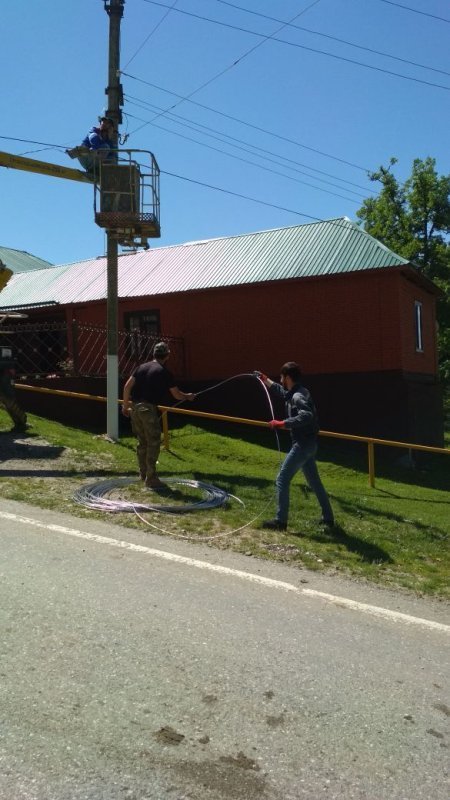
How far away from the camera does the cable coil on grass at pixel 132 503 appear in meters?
7.29

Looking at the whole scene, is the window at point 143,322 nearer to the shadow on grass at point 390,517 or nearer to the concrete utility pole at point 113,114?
the concrete utility pole at point 113,114

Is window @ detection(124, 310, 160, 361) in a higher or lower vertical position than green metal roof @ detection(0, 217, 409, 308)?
lower

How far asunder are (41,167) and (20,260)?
65.1 feet

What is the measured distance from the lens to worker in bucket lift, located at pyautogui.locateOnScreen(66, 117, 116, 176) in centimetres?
1136

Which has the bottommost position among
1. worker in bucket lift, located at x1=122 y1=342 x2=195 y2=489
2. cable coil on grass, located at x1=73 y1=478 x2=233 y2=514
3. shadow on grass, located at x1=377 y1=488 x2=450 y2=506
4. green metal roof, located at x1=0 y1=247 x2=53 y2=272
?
shadow on grass, located at x1=377 y1=488 x2=450 y2=506

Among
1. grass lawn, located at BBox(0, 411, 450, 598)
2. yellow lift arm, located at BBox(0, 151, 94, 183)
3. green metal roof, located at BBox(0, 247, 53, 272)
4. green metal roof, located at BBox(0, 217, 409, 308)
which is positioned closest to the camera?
grass lawn, located at BBox(0, 411, 450, 598)

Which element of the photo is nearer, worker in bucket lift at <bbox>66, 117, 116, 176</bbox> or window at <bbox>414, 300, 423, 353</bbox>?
worker in bucket lift at <bbox>66, 117, 116, 176</bbox>

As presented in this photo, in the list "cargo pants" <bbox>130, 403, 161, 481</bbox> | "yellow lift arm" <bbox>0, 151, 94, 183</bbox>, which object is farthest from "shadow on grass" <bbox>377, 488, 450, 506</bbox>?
"yellow lift arm" <bbox>0, 151, 94, 183</bbox>

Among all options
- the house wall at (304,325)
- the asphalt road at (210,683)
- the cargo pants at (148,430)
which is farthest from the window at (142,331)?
the asphalt road at (210,683)

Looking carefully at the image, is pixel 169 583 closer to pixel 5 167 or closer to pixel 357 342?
pixel 5 167

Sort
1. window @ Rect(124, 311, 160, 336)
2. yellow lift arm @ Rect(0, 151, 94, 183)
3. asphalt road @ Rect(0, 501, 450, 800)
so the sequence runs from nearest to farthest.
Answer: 1. asphalt road @ Rect(0, 501, 450, 800)
2. yellow lift arm @ Rect(0, 151, 94, 183)
3. window @ Rect(124, 311, 160, 336)

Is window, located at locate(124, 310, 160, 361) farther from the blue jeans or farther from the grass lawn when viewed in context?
the blue jeans

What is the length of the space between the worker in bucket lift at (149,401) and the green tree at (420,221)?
26327 millimetres

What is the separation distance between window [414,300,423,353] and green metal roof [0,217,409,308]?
2460 millimetres
